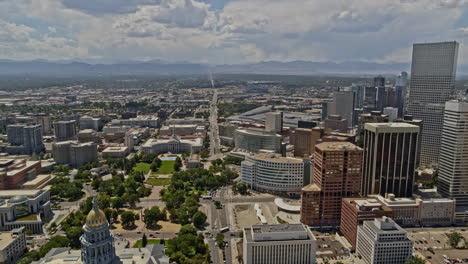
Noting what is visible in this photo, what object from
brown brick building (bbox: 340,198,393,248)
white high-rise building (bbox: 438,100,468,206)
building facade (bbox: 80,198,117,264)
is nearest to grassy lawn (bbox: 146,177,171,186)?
brown brick building (bbox: 340,198,393,248)

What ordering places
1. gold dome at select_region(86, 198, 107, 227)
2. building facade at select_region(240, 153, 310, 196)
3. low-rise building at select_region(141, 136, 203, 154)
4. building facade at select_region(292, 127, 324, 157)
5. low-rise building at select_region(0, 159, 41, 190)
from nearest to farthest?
gold dome at select_region(86, 198, 107, 227) → low-rise building at select_region(0, 159, 41, 190) → building facade at select_region(240, 153, 310, 196) → building facade at select_region(292, 127, 324, 157) → low-rise building at select_region(141, 136, 203, 154)

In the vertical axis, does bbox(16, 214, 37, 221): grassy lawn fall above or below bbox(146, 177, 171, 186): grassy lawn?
above

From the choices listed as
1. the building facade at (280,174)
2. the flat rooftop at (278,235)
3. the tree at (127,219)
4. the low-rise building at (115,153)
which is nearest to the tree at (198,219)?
the tree at (127,219)

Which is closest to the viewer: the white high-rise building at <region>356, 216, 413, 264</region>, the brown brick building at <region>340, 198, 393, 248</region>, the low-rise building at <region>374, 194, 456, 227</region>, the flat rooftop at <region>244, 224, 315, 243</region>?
the flat rooftop at <region>244, 224, 315, 243</region>

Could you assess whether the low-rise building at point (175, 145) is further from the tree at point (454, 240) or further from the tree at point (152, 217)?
the tree at point (454, 240)

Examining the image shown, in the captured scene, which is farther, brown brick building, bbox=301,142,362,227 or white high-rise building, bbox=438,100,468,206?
white high-rise building, bbox=438,100,468,206

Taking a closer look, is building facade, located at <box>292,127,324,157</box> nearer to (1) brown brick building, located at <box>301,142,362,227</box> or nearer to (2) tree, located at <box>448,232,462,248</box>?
(1) brown brick building, located at <box>301,142,362,227</box>

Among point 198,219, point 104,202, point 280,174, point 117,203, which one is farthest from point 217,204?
point 104,202
